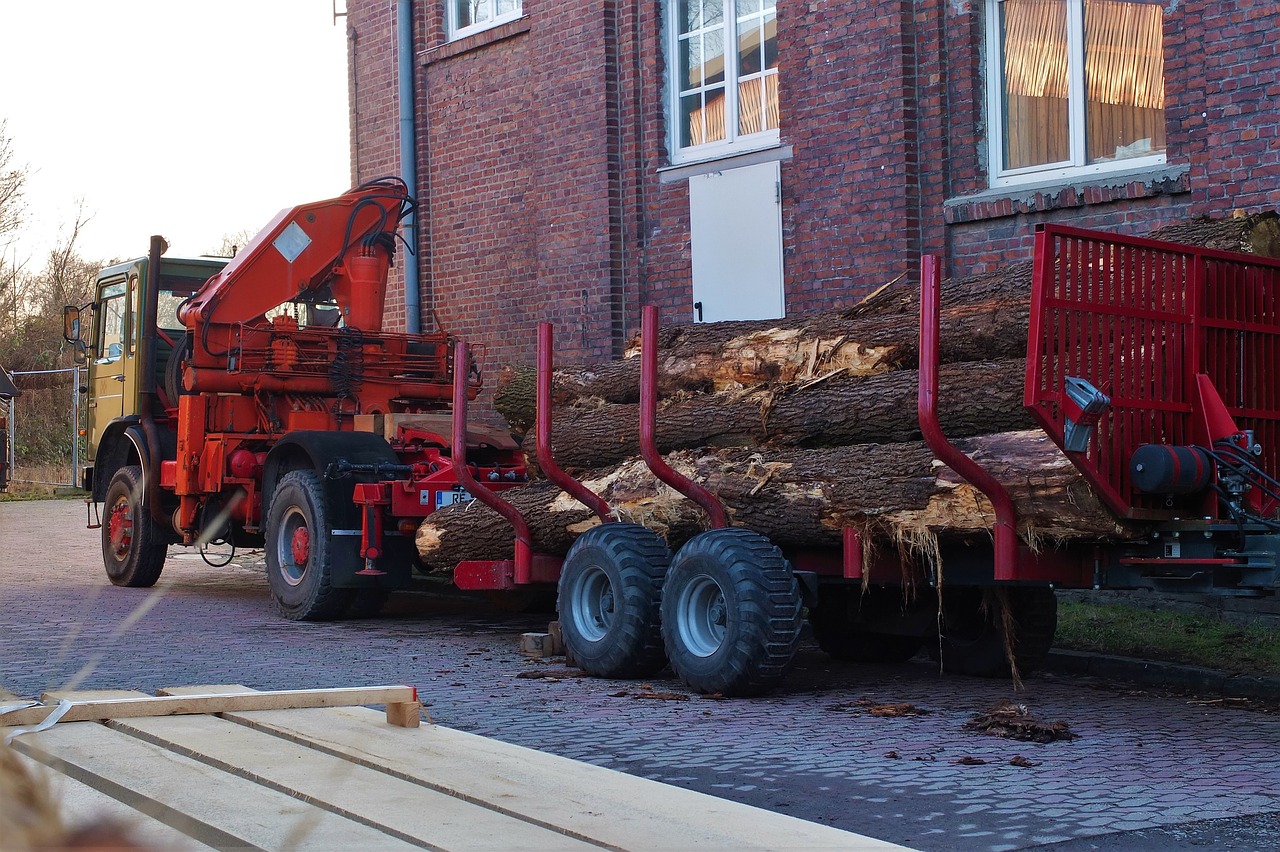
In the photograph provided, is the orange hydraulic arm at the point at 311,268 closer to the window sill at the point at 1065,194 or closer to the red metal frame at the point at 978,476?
the window sill at the point at 1065,194

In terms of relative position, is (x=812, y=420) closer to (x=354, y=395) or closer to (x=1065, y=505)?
(x=1065, y=505)

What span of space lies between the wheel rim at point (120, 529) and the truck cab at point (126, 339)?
0.46 m

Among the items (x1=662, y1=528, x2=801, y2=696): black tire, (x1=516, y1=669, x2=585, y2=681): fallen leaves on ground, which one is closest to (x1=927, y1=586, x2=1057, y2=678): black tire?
(x1=662, y1=528, x2=801, y2=696): black tire

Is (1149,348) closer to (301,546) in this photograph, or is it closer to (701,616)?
(701,616)

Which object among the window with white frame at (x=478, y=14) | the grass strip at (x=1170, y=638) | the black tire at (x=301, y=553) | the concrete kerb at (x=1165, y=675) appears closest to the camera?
the concrete kerb at (x=1165, y=675)

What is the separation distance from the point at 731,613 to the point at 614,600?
3.12ft

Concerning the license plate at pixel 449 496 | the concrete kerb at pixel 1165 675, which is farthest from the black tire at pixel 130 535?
the concrete kerb at pixel 1165 675

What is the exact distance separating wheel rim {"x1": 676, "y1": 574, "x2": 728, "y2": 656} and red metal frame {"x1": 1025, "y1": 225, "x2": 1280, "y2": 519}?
2202 mm

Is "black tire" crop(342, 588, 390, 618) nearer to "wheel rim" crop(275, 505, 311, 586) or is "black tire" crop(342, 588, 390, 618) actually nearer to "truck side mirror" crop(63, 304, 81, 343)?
"wheel rim" crop(275, 505, 311, 586)

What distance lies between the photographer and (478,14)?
17.0m

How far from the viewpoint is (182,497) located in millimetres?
12750

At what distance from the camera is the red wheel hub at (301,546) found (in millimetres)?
11180

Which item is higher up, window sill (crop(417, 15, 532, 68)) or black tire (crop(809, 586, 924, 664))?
window sill (crop(417, 15, 532, 68))

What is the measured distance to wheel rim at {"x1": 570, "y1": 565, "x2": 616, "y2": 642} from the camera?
8.68m
